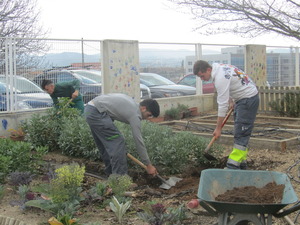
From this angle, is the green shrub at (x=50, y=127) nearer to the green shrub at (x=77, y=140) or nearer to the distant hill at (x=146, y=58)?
the green shrub at (x=77, y=140)

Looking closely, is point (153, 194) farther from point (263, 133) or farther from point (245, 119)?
point (263, 133)

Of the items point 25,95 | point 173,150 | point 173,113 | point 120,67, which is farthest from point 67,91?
point 173,113

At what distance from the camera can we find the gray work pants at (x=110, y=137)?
640cm

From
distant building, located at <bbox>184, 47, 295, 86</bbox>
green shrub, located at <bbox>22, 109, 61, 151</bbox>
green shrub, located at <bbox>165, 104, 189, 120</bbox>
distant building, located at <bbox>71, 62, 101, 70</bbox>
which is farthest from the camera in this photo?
distant building, located at <bbox>184, 47, 295, 86</bbox>

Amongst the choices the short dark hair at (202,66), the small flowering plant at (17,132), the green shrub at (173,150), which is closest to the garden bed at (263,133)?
the green shrub at (173,150)

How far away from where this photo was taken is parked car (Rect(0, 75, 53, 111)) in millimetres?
10898

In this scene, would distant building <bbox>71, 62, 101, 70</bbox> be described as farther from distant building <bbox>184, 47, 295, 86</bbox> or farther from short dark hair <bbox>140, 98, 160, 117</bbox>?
short dark hair <bbox>140, 98, 160, 117</bbox>

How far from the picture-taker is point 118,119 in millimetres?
6496

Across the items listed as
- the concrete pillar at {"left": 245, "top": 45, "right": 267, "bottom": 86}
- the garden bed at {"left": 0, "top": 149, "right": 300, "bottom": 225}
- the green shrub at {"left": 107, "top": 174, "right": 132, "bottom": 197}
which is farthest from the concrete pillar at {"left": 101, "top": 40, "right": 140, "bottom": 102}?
the green shrub at {"left": 107, "top": 174, "right": 132, "bottom": 197}

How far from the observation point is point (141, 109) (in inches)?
240

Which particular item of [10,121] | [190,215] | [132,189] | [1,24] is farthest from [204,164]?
[1,24]

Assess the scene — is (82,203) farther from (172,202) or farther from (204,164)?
(204,164)

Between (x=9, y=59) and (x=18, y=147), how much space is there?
4.90 metres

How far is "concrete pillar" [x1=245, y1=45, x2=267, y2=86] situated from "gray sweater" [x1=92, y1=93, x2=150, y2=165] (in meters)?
12.1
